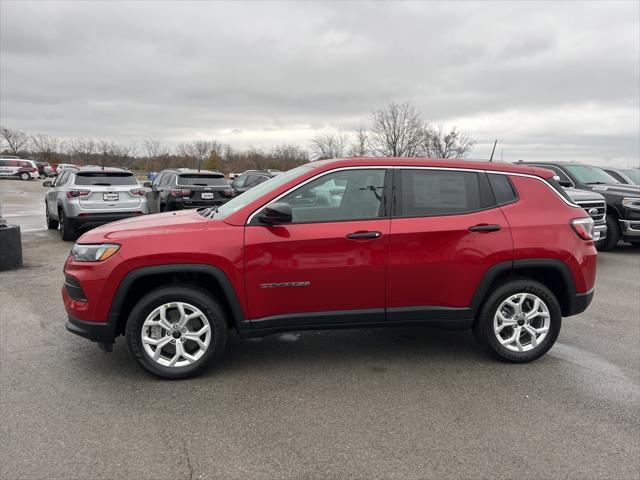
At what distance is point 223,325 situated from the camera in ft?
12.5

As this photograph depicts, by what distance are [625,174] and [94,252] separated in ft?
44.3

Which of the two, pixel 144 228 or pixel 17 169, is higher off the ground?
pixel 17 169

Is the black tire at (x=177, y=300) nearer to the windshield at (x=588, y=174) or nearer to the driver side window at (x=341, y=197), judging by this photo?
the driver side window at (x=341, y=197)

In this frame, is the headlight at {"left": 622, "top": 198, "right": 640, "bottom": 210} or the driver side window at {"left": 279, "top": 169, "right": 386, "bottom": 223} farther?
the headlight at {"left": 622, "top": 198, "right": 640, "bottom": 210}

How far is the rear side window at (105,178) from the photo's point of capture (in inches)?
408

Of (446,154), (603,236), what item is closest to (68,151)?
(446,154)

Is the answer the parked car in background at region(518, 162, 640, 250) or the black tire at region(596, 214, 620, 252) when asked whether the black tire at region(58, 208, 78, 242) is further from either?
the black tire at region(596, 214, 620, 252)

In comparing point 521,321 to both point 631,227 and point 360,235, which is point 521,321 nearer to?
point 360,235

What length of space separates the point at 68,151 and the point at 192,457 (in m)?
82.5

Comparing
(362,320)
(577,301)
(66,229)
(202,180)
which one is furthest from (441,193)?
(202,180)

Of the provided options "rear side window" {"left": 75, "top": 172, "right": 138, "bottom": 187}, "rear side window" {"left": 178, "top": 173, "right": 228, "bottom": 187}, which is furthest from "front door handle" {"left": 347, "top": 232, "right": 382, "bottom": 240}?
"rear side window" {"left": 178, "top": 173, "right": 228, "bottom": 187}

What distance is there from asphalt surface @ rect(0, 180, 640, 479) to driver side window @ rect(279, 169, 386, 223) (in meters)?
1.32

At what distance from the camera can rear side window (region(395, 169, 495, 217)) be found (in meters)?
4.00

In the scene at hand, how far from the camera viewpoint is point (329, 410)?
11.1 feet
